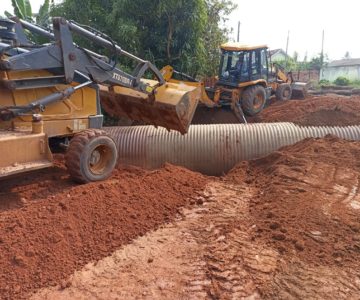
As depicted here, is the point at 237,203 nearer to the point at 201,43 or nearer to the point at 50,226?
the point at 50,226

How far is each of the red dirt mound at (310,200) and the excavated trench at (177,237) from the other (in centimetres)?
2

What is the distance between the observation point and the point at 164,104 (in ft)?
22.7

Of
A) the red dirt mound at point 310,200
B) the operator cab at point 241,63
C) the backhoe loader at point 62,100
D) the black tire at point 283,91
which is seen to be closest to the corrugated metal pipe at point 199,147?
the red dirt mound at point 310,200

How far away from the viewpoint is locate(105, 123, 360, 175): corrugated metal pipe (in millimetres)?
8406

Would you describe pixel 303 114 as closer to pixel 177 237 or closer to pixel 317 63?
pixel 177 237

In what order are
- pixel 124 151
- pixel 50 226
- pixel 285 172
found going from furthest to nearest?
pixel 124 151 → pixel 285 172 → pixel 50 226

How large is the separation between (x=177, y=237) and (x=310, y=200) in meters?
1.95

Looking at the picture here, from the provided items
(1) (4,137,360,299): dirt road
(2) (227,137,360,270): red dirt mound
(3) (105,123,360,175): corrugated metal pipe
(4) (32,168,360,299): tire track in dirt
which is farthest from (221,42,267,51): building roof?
(4) (32,168,360,299): tire track in dirt

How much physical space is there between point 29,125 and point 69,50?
1.16 metres

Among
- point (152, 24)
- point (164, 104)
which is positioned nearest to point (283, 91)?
point (152, 24)

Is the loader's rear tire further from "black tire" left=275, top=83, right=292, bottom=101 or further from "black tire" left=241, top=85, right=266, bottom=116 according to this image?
"black tire" left=275, top=83, right=292, bottom=101

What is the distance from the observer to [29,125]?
5.73 metres

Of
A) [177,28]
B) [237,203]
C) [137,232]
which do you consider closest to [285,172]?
[237,203]

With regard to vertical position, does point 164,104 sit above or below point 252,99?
above
